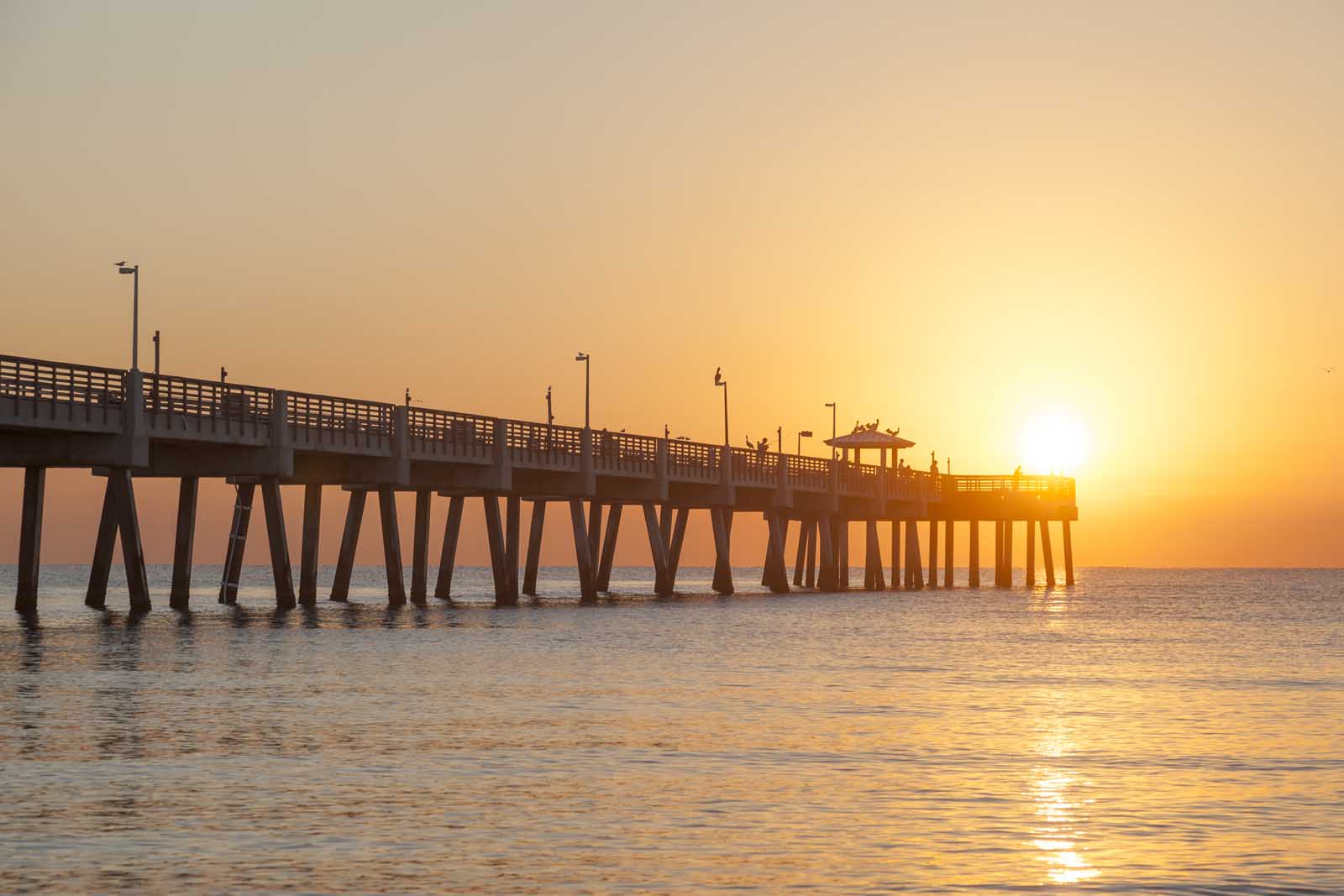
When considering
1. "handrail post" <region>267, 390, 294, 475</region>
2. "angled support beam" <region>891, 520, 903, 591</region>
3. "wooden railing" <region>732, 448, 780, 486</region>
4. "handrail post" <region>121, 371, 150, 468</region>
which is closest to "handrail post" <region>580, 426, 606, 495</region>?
"wooden railing" <region>732, 448, 780, 486</region>

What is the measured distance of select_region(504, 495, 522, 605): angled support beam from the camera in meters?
76.4

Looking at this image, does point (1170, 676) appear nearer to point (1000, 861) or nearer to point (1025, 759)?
point (1025, 759)

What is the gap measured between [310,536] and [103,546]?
10.9m

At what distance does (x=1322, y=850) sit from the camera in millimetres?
15703

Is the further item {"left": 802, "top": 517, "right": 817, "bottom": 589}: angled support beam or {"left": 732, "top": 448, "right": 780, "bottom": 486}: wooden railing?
{"left": 802, "top": 517, "right": 817, "bottom": 589}: angled support beam

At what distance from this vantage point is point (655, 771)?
68.1ft

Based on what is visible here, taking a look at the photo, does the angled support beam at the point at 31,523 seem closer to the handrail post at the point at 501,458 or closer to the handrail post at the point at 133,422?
the handrail post at the point at 133,422

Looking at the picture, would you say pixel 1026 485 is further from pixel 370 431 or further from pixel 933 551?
pixel 370 431

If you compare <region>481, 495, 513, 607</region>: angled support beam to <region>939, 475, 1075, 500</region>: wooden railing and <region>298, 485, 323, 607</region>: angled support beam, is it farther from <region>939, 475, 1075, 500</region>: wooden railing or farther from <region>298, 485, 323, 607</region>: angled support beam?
<region>939, 475, 1075, 500</region>: wooden railing

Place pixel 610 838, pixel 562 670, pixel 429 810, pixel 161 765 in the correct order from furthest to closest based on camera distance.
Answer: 1. pixel 562 670
2. pixel 161 765
3. pixel 429 810
4. pixel 610 838

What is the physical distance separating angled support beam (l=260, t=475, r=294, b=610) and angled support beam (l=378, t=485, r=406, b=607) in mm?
3505

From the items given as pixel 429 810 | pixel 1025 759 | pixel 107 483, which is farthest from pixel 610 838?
pixel 107 483

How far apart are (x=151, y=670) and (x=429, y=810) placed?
19574 millimetres

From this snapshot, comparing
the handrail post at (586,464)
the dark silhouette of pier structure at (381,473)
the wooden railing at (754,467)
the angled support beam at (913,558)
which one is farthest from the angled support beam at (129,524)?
the angled support beam at (913,558)
